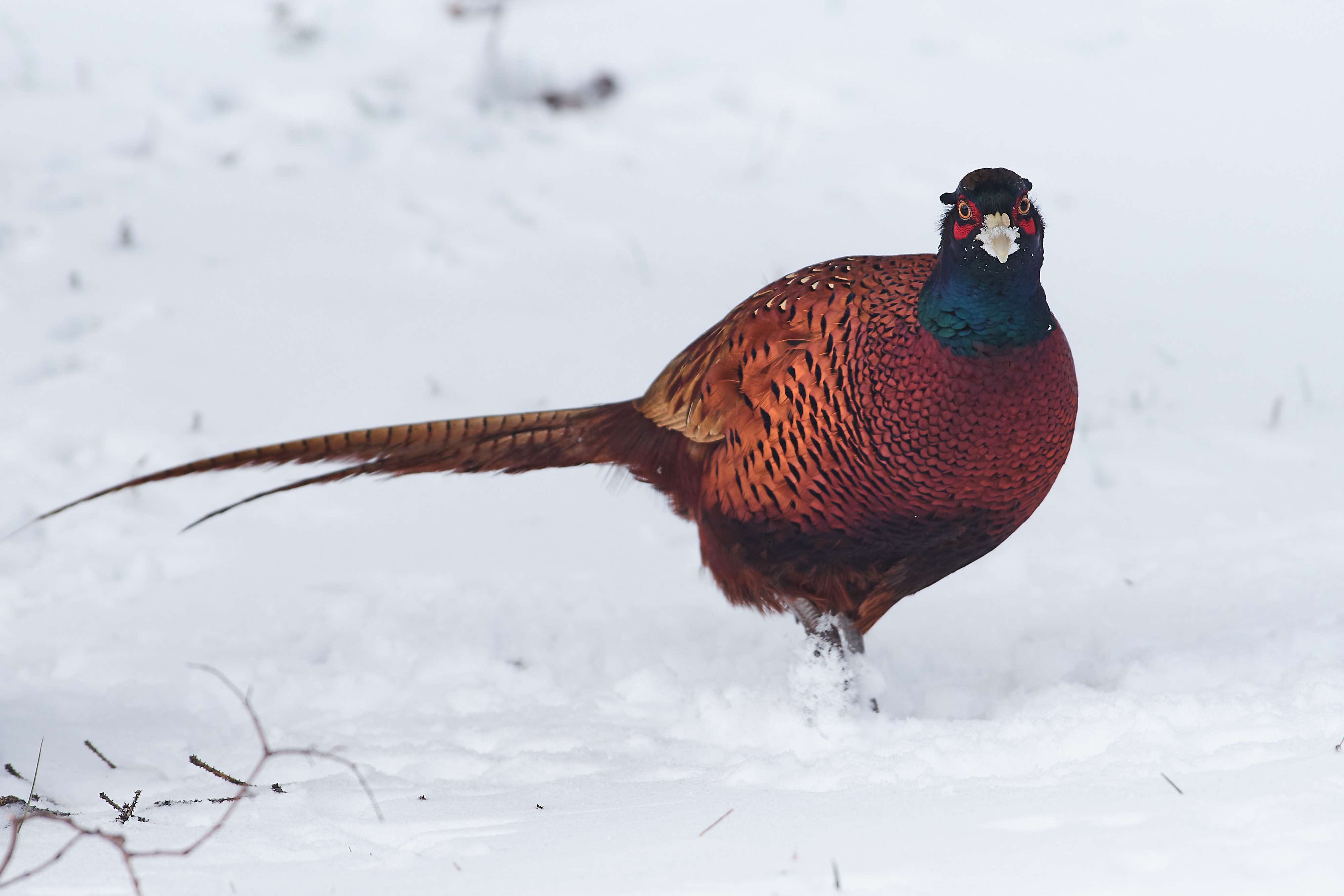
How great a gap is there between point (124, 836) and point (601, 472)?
2.96 meters

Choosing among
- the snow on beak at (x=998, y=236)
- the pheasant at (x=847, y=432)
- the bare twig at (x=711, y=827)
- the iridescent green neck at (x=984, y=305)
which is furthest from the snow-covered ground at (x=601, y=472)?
the snow on beak at (x=998, y=236)

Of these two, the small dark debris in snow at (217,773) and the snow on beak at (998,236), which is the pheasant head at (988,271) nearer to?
the snow on beak at (998,236)

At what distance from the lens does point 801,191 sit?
643 cm

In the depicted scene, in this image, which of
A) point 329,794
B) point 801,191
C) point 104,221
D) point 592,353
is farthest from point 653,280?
point 329,794

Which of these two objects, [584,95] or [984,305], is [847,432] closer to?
[984,305]

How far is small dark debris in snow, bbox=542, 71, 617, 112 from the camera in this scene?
6.91 m

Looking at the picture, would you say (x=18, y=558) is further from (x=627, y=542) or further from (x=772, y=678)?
(x=772, y=678)

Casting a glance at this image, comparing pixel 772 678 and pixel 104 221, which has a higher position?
pixel 104 221

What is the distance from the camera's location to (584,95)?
22.9ft

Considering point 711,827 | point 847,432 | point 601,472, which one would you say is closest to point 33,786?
point 711,827

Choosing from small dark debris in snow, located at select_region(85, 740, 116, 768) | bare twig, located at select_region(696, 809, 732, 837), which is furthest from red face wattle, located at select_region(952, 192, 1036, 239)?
small dark debris in snow, located at select_region(85, 740, 116, 768)

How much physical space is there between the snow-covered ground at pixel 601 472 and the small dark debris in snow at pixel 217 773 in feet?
0.20

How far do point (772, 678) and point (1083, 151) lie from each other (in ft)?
14.9

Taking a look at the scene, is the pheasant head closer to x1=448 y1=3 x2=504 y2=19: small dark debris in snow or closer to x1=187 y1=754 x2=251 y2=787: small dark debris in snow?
x1=187 y1=754 x2=251 y2=787: small dark debris in snow
